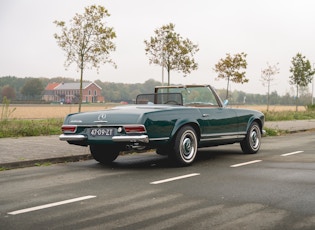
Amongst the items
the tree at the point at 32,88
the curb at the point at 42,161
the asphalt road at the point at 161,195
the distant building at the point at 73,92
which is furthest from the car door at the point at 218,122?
the tree at the point at 32,88


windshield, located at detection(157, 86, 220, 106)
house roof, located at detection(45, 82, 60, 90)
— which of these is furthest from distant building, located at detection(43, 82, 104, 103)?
windshield, located at detection(157, 86, 220, 106)

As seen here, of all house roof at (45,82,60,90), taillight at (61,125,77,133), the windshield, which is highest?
house roof at (45,82,60,90)

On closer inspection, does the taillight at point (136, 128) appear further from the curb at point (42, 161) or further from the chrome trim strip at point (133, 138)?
the curb at point (42, 161)

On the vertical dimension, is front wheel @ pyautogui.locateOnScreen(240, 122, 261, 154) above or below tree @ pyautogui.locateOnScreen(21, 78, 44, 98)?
below

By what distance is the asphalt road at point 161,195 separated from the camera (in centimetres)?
443

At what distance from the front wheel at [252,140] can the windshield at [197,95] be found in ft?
4.49

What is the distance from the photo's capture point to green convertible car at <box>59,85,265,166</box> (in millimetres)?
7602

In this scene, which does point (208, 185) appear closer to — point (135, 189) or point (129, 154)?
point (135, 189)

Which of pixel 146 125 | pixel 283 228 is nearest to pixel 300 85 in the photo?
pixel 146 125

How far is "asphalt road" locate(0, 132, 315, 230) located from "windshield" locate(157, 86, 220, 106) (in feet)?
3.89

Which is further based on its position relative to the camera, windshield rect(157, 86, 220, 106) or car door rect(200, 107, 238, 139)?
windshield rect(157, 86, 220, 106)

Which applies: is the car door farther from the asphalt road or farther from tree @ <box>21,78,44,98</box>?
tree @ <box>21,78,44,98</box>

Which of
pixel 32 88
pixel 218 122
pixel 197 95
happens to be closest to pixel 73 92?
pixel 32 88

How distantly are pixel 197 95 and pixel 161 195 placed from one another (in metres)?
3.92
